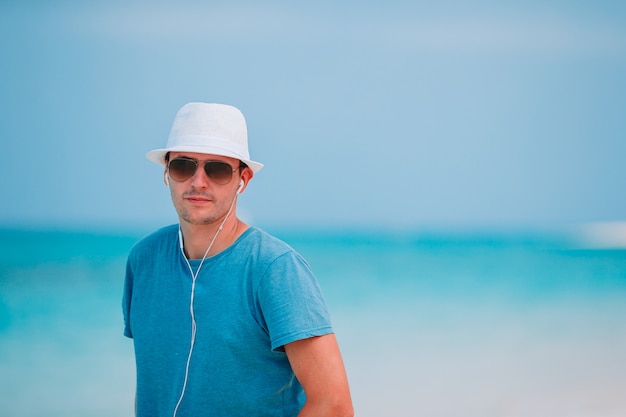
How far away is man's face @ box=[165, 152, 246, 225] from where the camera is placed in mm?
1856

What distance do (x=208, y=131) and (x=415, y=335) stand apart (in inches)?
282

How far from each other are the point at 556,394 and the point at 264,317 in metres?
4.76

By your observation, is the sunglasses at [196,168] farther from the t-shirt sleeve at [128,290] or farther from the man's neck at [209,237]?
the t-shirt sleeve at [128,290]

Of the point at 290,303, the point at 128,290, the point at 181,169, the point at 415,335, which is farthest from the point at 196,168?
the point at 415,335

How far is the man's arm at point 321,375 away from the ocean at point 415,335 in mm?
3882

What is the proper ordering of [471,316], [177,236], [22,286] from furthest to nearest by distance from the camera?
[22,286] → [471,316] → [177,236]

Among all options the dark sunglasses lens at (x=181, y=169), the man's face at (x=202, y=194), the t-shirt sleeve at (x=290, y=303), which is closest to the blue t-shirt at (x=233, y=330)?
the t-shirt sleeve at (x=290, y=303)

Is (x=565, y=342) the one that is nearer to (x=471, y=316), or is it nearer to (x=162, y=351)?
(x=471, y=316)

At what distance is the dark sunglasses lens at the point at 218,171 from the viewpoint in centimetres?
190

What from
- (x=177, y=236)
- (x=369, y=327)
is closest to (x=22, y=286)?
(x=369, y=327)

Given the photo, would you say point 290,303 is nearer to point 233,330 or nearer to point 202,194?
point 233,330

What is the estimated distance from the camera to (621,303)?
11453mm

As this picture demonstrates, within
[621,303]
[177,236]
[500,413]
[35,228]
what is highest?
[35,228]

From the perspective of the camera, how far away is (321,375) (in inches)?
63.5
